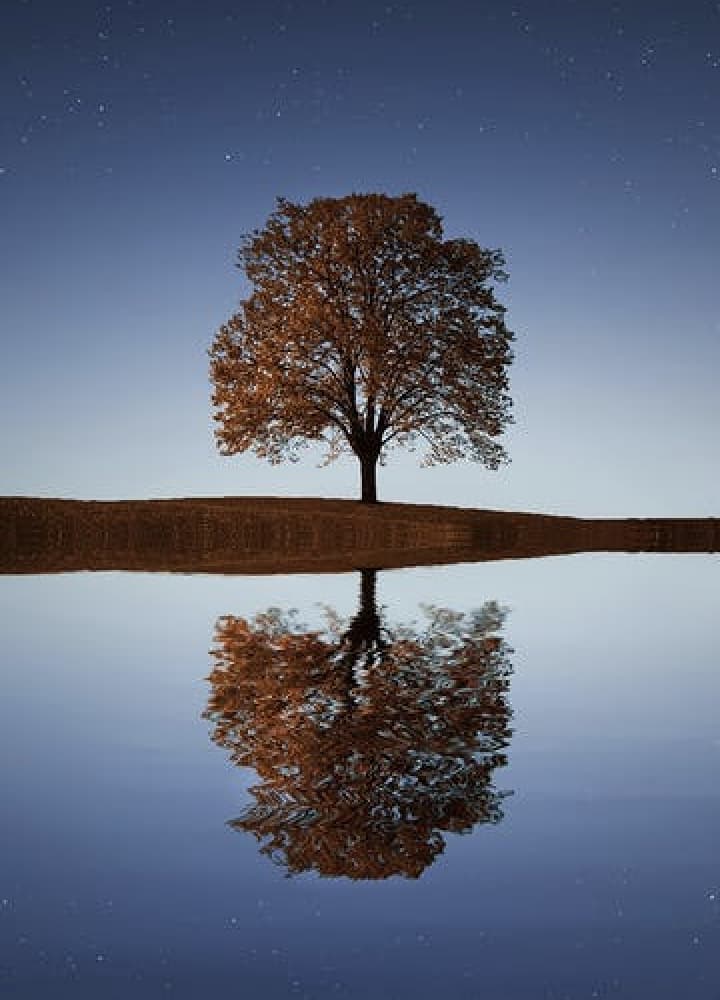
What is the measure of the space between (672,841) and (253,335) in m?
43.9

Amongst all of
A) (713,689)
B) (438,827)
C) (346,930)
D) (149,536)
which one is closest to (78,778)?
(438,827)

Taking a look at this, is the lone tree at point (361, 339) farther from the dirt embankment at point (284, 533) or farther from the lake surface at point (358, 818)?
the lake surface at point (358, 818)

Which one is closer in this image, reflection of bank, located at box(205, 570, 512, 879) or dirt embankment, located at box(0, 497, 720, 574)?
reflection of bank, located at box(205, 570, 512, 879)

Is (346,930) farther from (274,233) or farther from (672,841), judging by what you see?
(274,233)

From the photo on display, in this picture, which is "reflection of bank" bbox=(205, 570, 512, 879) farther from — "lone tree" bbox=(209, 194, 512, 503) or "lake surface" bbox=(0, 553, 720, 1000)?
"lone tree" bbox=(209, 194, 512, 503)

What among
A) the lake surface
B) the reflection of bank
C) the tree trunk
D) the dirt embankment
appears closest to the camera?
the lake surface

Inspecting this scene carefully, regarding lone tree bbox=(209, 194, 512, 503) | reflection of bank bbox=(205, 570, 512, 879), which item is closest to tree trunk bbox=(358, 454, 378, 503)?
lone tree bbox=(209, 194, 512, 503)

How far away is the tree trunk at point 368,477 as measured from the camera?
156 ft

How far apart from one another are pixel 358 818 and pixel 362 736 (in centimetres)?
182

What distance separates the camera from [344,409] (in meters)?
47.5

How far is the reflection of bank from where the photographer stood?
206 inches

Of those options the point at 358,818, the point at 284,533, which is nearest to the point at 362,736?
the point at 358,818

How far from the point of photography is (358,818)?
17.9 ft

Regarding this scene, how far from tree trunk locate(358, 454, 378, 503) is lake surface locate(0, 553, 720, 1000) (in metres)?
35.6
